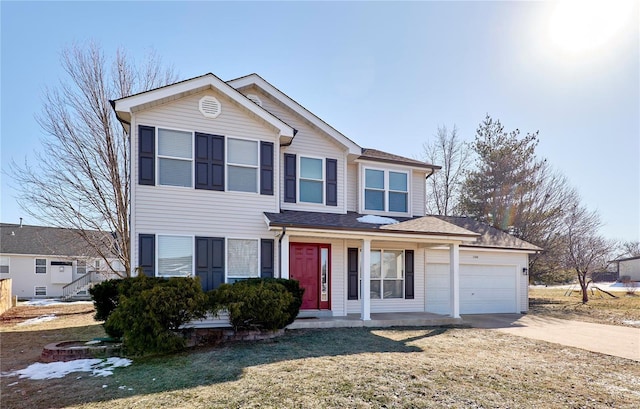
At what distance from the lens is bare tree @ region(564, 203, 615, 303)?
20.5 m

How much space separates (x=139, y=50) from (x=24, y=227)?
62.6 ft

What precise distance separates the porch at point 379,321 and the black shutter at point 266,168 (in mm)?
3824

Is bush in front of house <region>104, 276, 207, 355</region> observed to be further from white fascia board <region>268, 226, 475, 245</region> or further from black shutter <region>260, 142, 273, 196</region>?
black shutter <region>260, 142, 273, 196</region>

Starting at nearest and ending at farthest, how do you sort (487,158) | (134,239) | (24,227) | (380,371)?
(380,371)
(134,239)
(487,158)
(24,227)

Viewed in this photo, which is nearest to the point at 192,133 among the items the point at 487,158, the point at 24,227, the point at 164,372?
the point at 164,372

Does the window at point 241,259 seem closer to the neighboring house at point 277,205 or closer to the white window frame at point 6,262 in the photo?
the neighboring house at point 277,205

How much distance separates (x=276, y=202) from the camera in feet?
35.4

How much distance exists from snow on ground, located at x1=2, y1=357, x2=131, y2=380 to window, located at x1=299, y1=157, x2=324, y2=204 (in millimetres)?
6805

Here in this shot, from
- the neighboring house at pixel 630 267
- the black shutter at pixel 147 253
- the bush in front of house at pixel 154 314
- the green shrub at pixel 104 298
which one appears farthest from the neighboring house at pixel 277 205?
the neighboring house at pixel 630 267

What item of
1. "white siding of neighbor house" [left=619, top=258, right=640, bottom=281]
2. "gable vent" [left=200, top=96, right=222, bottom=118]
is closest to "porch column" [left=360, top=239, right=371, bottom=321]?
"gable vent" [left=200, top=96, right=222, bottom=118]

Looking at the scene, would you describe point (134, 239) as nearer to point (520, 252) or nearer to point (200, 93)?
point (200, 93)

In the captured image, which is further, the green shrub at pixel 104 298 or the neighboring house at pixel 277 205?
the neighboring house at pixel 277 205

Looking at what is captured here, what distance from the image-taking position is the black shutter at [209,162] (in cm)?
1005

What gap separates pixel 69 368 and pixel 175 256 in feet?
11.2
